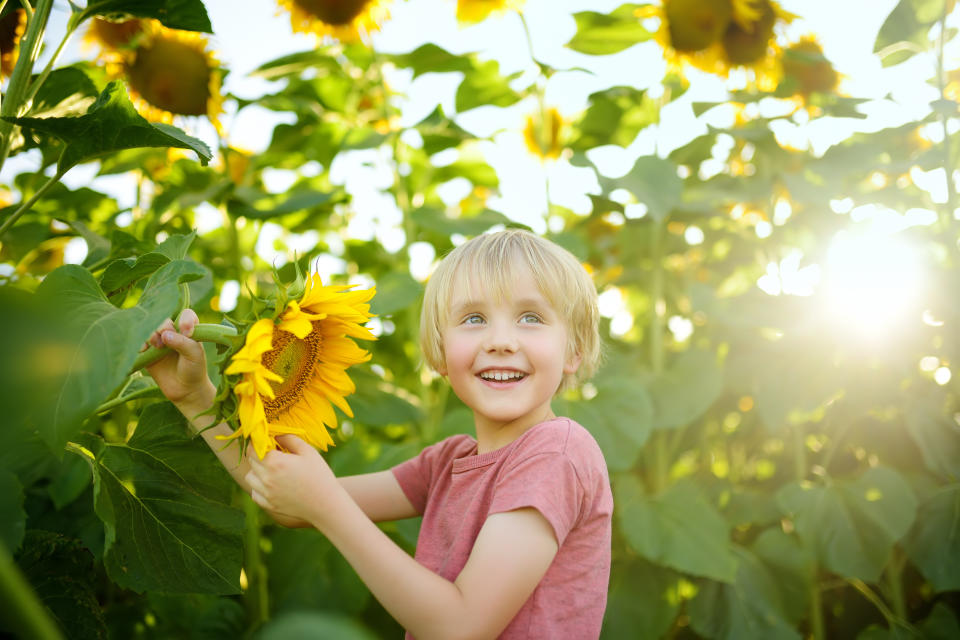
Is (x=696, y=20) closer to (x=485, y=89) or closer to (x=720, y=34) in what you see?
(x=720, y=34)

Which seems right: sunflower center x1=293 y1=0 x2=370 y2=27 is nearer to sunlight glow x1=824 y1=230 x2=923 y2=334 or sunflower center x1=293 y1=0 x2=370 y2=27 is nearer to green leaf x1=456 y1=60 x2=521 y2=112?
green leaf x1=456 y1=60 x2=521 y2=112

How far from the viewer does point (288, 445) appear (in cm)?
90

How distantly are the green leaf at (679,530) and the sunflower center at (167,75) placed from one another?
1.36 m

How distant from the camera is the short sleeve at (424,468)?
1.21 metres

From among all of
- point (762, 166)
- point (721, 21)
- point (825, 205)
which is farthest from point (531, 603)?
point (721, 21)

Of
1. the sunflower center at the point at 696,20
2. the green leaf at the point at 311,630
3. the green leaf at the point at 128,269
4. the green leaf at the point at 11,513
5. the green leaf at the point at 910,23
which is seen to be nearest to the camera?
the green leaf at the point at 311,630

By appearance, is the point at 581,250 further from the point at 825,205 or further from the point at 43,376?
the point at 43,376

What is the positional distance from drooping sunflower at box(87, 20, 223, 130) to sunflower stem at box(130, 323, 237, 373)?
1.20 metres

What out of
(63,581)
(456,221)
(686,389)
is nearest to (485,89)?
(456,221)

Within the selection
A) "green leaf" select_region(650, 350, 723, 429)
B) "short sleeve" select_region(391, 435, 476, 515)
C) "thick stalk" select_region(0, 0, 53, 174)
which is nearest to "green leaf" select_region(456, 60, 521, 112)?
"green leaf" select_region(650, 350, 723, 429)

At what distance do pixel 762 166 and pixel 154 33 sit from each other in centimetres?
158

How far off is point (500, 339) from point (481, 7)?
135 centimetres

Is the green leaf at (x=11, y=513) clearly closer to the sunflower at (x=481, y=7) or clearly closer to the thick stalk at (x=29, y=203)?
the thick stalk at (x=29, y=203)

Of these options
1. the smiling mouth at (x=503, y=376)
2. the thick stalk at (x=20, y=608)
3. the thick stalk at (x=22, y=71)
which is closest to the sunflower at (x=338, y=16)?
Result: the thick stalk at (x=22, y=71)
